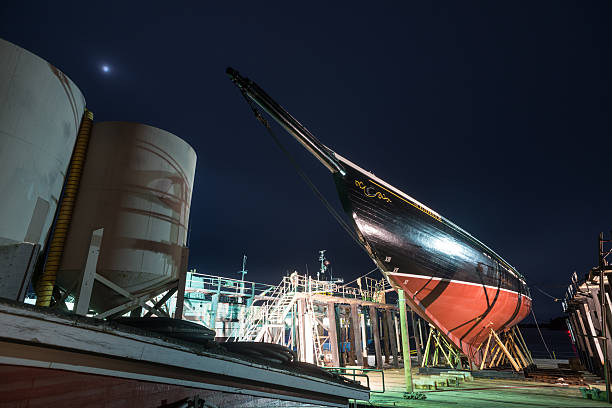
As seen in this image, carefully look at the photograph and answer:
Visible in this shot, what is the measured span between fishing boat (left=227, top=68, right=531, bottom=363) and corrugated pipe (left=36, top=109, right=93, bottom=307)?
4.98m

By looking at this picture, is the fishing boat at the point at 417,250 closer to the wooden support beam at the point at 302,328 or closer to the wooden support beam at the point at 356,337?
the wooden support beam at the point at 302,328

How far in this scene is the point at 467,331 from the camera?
53.8 feet

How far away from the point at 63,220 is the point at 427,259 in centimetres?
1316

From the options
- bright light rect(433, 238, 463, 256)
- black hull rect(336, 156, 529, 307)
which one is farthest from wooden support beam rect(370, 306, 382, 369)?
bright light rect(433, 238, 463, 256)

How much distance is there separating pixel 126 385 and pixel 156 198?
5462mm

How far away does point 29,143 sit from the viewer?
207 inches

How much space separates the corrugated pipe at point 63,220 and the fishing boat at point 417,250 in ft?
16.3

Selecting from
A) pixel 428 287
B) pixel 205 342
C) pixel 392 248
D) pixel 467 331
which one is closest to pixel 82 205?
pixel 205 342

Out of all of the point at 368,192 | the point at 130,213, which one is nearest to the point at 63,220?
the point at 130,213

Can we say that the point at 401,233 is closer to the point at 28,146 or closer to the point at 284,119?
the point at 284,119

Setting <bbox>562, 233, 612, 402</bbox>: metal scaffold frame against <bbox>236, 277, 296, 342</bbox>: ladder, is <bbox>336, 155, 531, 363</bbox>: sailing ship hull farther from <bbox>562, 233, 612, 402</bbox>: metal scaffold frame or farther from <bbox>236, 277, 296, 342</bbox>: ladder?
<bbox>236, 277, 296, 342</bbox>: ladder

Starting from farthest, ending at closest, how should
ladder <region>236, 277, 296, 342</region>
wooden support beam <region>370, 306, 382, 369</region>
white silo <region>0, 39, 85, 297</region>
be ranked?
wooden support beam <region>370, 306, 382, 369</region> < ladder <region>236, 277, 296, 342</region> < white silo <region>0, 39, 85, 297</region>

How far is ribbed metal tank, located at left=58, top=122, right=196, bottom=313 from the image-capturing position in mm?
6574

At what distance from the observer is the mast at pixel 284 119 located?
403 inches
